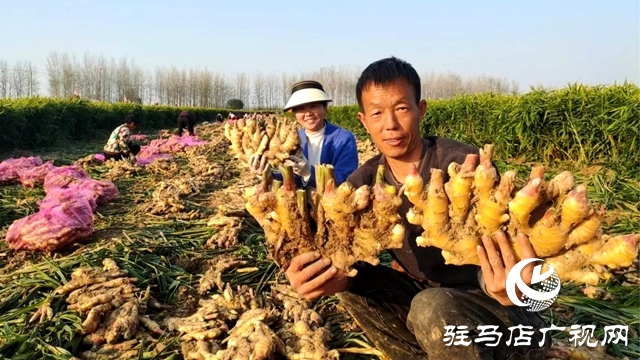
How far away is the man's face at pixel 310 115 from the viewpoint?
3604mm

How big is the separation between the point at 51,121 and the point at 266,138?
15379mm

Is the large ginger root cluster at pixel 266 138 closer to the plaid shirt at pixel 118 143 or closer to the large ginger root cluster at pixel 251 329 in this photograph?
the large ginger root cluster at pixel 251 329

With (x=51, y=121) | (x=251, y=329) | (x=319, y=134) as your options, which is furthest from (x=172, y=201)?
(x=51, y=121)

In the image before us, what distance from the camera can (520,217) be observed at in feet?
4.68

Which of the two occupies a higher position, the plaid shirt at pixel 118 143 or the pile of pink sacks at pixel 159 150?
the plaid shirt at pixel 118 143

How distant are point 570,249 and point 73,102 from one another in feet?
65.7

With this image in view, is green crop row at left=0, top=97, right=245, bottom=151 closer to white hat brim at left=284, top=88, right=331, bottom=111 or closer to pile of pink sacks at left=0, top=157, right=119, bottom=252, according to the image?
pile of pink sacks at left=0, top=157, right=119, bottom=252

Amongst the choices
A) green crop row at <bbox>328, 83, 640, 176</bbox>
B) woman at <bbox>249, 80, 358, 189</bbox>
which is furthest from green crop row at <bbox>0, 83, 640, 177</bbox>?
woman at <bbox>249, 80, 358, 189</bbox>

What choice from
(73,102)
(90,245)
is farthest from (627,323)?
(73,102)

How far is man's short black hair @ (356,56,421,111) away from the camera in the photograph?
1976 millimetres

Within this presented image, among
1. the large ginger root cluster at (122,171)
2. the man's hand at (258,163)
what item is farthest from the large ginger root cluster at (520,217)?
the large ginger root cluster at (122,171)

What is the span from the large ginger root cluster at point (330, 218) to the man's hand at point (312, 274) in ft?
0.11

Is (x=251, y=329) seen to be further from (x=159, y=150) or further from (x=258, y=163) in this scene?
(x=159, y=150)

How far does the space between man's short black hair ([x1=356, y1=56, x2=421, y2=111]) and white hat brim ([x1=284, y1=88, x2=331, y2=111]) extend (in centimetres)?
143
